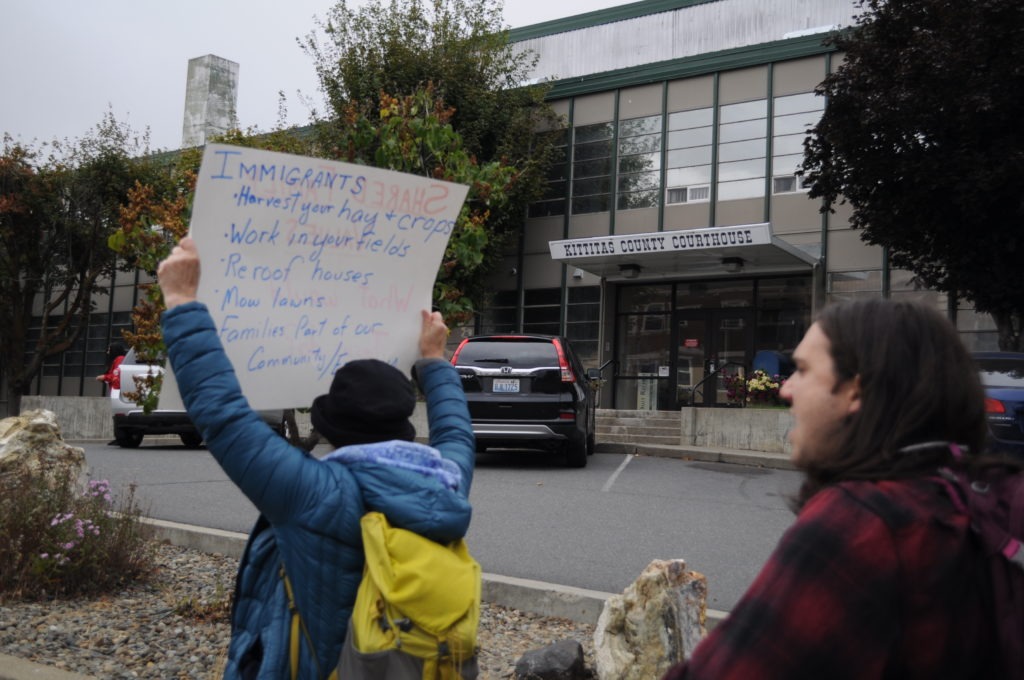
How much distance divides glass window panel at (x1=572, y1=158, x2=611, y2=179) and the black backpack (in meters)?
23.0

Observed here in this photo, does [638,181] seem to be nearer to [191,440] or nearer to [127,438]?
[191,440]

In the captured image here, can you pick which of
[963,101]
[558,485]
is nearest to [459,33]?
[963,101]

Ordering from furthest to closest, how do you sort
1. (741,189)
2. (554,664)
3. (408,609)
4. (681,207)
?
(681,207)
(741,189)
(554,664)
(408,609)

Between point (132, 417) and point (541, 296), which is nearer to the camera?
point (132, 417)

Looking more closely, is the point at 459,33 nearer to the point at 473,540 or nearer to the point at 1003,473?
the point at 473,540

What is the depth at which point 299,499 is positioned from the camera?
6.60 feet

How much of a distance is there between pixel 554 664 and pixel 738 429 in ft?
40.4

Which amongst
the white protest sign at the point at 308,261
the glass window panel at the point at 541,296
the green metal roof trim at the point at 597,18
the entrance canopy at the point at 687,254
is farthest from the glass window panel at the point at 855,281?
the white protest sign at the point at 308,261

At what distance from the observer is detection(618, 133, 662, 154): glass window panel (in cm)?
2319

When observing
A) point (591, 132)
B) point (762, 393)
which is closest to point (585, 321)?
point (591, 132)

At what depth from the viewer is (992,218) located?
15.0 meters

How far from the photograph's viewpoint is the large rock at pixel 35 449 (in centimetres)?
677

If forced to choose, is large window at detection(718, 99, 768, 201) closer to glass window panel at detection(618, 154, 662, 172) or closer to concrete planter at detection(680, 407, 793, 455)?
glass window panel at detection(618, 154, 662, 172)

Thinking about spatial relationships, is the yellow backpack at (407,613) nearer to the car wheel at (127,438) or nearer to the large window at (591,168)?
the car wheel at (127,438)
